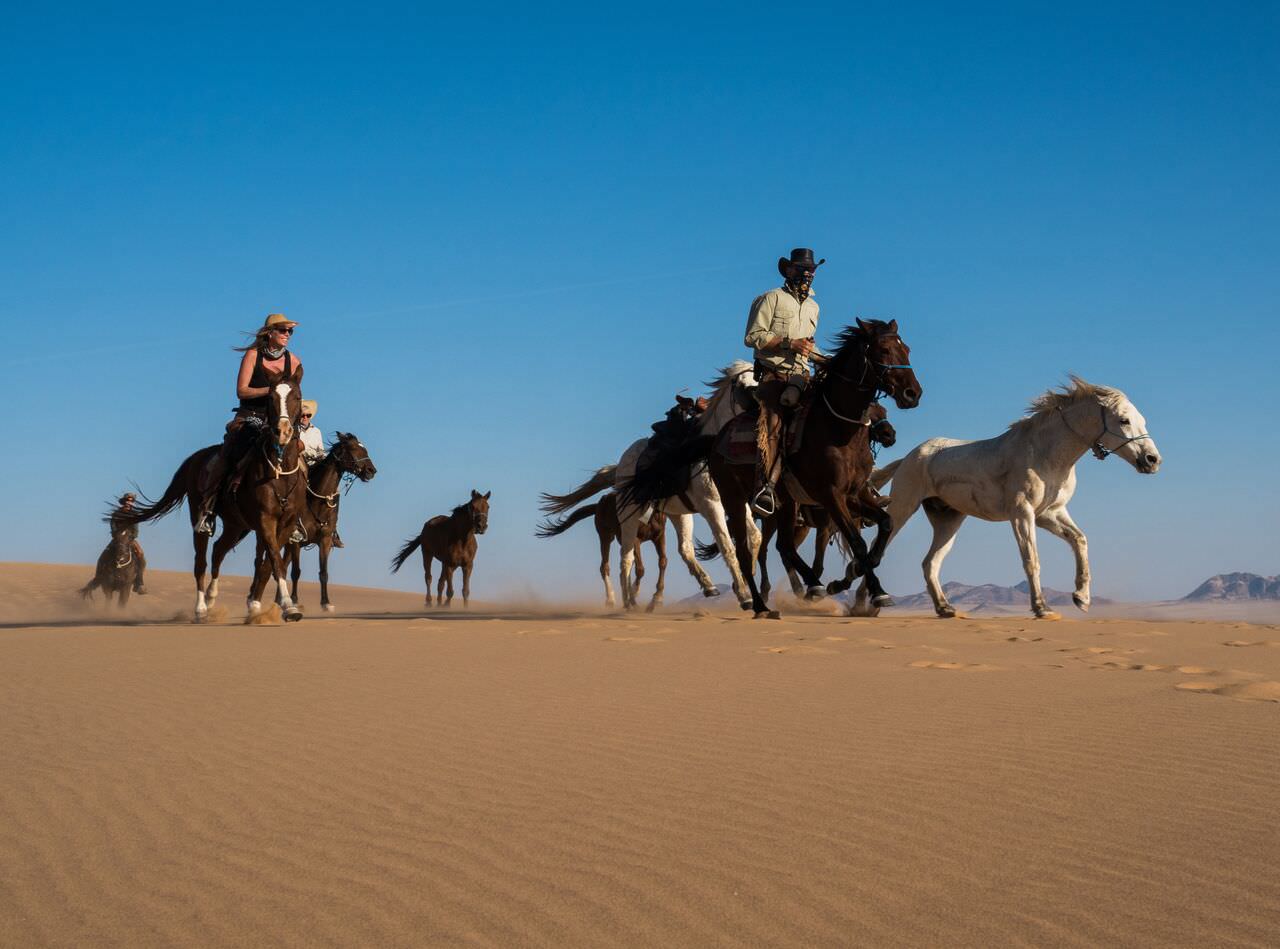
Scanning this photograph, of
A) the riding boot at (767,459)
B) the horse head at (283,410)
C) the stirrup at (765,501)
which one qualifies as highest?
the horse head at (283,410)

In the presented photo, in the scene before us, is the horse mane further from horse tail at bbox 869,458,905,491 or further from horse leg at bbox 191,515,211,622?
horse leg at bbox 191,515,211,622

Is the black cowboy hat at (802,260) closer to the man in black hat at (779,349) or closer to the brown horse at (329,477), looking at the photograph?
the man in black hat at (779,349)

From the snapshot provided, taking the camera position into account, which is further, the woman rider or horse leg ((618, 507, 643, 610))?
horse leg ((618, 507, 643, 610))

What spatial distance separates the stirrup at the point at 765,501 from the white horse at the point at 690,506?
1371mm

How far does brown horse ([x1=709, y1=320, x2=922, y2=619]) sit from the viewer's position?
37.8 feet

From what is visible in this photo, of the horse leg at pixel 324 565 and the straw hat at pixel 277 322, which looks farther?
the horse leg at pixel 324 565

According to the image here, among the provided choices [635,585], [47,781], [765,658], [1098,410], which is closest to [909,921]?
[47,781]

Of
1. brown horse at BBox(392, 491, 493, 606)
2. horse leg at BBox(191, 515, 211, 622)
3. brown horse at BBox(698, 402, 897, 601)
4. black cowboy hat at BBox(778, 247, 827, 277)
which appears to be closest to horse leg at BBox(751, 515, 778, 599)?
brown horse at BBox(698, 402, 897, 601)

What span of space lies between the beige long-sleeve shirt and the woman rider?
4.69 m

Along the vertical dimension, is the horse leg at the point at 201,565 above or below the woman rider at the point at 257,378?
below

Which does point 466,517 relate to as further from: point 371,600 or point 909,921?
point 909,921

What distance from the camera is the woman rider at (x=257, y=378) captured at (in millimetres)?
13219

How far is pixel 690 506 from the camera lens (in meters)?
15.7

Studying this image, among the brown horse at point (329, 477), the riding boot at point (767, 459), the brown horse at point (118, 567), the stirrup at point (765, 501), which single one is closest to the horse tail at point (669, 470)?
the riding boot at point (767, 459)
